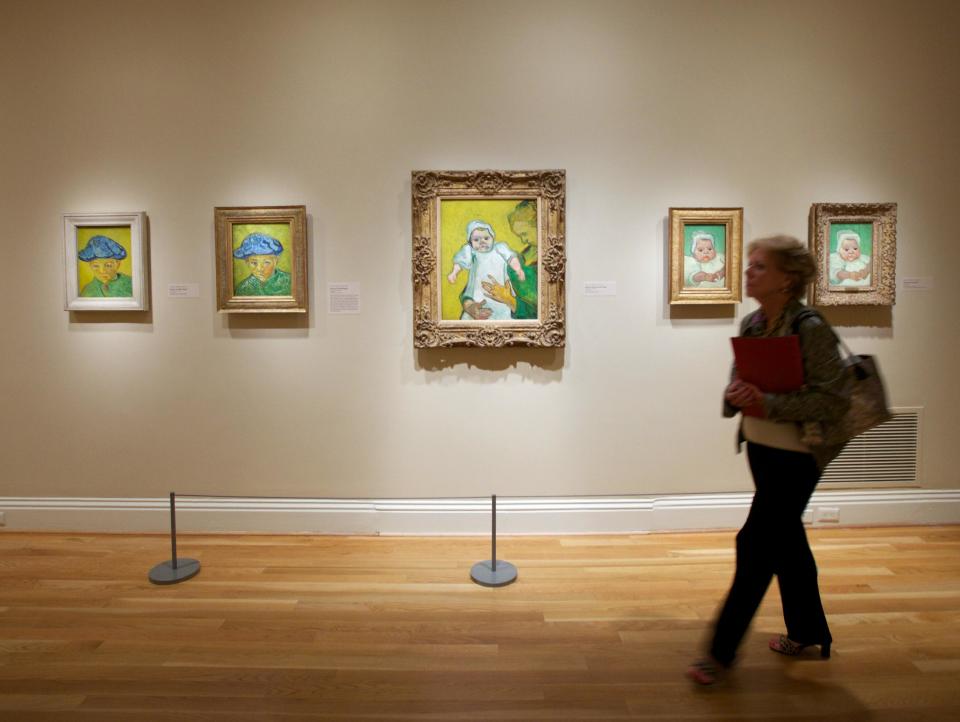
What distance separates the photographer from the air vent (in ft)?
12.9

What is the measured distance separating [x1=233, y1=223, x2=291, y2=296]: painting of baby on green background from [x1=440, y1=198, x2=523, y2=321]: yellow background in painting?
1.17m

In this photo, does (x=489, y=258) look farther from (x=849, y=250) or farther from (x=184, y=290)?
(x=849, y=250)

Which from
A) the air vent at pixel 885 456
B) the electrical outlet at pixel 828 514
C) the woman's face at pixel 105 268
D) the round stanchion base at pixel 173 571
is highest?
the woman's face at pixel 105 268

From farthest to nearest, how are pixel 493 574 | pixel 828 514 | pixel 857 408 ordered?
pixel 828 514 → pixel 493 574 → pixel 857 408

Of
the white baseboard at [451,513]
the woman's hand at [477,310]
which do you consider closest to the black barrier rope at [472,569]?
the white baseboard at [451,513]

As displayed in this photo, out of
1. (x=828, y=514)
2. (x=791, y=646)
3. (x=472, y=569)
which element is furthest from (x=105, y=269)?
(x=828, y=514)

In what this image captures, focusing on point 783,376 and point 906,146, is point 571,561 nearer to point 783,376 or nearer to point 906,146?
point 783,376

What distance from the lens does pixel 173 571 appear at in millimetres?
3260

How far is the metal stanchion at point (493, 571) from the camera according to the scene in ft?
10.2

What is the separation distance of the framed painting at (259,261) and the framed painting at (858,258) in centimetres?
390

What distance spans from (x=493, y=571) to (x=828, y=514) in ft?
9.00

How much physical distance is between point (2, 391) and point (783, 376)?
17.5ft

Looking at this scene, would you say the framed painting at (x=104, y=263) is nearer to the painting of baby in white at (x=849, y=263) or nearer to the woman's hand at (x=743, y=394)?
the woman's hand at (x=743, y=394)

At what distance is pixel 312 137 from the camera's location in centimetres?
379
